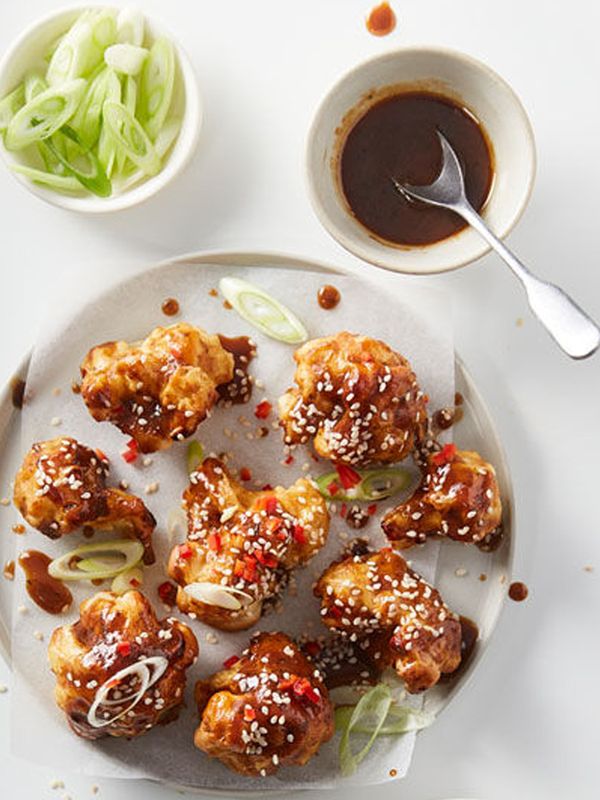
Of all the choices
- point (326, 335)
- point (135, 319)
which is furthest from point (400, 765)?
point (135, 319)

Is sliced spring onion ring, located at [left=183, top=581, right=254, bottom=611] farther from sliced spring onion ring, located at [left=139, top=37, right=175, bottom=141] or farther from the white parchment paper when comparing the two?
sliced spring onion ring, located at [left=139, top=37, right=175, bottom=141]

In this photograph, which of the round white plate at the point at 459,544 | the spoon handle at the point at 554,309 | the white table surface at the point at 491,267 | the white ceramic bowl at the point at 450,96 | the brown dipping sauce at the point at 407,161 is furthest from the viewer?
the white table surface at the point at 491,267

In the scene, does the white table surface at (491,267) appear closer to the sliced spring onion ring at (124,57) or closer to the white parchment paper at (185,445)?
the white parchment paper at (185,445)

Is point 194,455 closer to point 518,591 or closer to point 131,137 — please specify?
point 131,137

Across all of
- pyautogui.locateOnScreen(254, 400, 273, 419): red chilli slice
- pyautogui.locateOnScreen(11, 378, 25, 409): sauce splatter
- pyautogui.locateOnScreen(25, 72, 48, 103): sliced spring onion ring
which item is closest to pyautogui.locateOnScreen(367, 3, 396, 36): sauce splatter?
pyautogui.locateOnScreen(25, 72, 48, 103): sliced spring onion ring

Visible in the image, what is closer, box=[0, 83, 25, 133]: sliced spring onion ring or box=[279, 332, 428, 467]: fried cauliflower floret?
box=[279, 332, 428, 467]: fried cauliflower floret

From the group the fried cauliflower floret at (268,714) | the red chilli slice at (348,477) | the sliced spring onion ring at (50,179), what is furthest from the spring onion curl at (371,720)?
the sliced spring onion ring at (50,179)

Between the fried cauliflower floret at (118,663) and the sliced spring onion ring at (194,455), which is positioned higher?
the sliced spring onion ring at (194,455)

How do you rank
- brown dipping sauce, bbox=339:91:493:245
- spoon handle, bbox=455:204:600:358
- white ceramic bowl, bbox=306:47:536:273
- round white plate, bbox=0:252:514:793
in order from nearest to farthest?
spoon handle, bbox=455:204:600:358
white ceramic bowl, bbox=306:47:536:273
brown dipping sauce, bbox=339:91:493:245
round white plate, bbox=0:252:514:793
